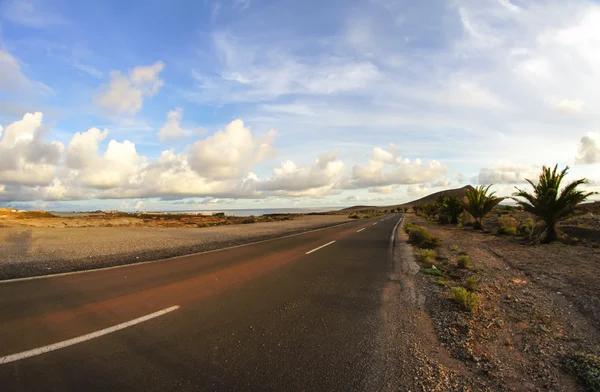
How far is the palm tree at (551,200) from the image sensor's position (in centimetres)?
1305

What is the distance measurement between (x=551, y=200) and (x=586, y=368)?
12961 millimetres

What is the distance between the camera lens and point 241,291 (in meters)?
6.68

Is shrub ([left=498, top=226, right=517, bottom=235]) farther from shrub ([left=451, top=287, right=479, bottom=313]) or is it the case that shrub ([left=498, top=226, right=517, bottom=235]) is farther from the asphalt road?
shrub ([left=451, top=287, right=479, bottom=313])

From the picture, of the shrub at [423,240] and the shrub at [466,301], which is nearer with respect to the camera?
the shrub at [466,301]

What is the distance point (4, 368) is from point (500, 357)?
232 inches

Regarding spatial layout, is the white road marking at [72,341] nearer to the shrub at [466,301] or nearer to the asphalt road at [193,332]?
the asphalt road at [193,332]

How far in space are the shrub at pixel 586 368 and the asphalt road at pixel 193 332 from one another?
81.9 inches

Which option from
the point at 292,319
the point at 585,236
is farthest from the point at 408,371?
the point at 585,236

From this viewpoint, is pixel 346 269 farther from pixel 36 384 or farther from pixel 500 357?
pixel 36 384

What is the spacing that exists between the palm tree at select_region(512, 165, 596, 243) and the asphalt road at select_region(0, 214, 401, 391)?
1058 cm

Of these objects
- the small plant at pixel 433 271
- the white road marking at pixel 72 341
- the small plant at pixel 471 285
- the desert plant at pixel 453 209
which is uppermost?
the desert plant at pixel 453 209

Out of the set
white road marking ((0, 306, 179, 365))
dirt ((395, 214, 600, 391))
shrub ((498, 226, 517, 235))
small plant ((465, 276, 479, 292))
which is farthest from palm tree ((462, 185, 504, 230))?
white road marking ((0, 306, 179, 365))

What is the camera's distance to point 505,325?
16.0ft

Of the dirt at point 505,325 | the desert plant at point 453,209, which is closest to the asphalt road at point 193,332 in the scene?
the dirt at point 505,325
